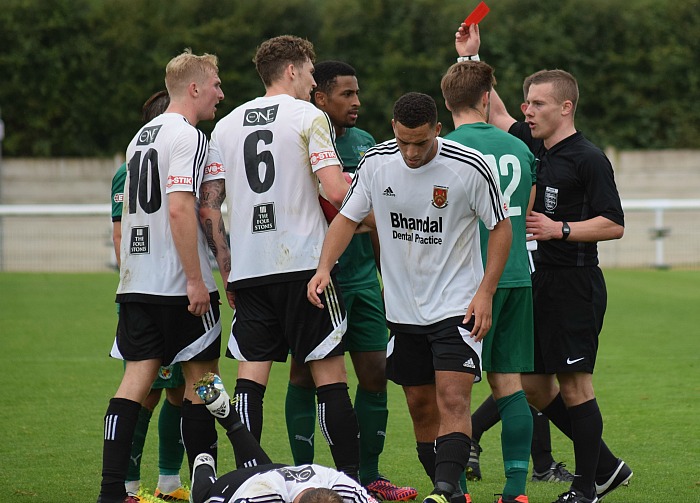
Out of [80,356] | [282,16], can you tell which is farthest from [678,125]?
[80,356]

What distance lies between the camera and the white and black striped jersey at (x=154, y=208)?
548 centimetres

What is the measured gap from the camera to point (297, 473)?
472cm

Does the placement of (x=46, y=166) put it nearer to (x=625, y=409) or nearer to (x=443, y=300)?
(x=625, y=409)

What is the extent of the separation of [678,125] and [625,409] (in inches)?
832

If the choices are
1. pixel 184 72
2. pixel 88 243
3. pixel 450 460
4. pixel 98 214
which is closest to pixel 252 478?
pixel 450 460

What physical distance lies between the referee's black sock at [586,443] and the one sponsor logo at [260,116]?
2.24m

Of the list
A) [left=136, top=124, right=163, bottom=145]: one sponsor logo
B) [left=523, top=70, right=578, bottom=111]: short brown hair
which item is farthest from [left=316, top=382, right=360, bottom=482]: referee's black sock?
[left=523, top=70, right=578, bottom=111]: short brown hair

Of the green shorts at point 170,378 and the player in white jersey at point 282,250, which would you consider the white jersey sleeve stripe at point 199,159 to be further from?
the green shorts at point 170,378

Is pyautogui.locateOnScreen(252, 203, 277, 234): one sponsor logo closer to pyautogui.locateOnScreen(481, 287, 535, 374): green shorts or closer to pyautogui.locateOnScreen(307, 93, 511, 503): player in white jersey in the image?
pyautogui.locateOnScreen(307, 93, 511, 503): player in white jersey

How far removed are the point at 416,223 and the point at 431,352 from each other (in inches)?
25.8

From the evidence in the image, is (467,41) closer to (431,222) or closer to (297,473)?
(431,222)

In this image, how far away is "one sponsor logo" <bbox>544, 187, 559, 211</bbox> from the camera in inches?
230

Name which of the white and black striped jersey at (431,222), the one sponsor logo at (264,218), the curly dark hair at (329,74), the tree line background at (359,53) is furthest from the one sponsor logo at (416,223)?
the tree line background at (359,53)

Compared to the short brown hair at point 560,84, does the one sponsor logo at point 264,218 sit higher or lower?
lower
